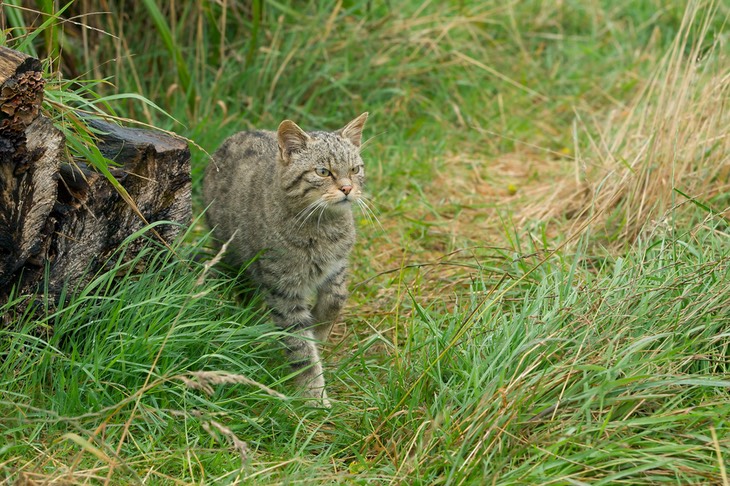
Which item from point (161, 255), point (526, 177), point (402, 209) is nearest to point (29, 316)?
point (161, 255)

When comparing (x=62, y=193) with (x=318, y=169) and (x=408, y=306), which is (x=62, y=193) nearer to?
(x=318, y=169)

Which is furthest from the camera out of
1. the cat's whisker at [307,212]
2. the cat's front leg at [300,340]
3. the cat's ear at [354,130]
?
the cat's ear at [354,130]

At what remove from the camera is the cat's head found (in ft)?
14.0

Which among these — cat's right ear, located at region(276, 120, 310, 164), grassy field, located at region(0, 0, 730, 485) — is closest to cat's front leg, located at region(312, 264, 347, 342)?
grassy field, located at region(0, 0, 730, 485)

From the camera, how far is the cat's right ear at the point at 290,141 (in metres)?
4.38

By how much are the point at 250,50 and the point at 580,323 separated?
343 cm

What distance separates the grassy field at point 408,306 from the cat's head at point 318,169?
20.8 inches

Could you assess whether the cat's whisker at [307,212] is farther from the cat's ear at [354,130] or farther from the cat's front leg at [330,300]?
the cat's ear at [354,130]

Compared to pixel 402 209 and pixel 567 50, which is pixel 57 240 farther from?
pixel 567 50

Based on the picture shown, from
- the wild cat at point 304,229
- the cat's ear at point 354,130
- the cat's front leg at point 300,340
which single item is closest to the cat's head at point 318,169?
the wild cat at point 304,229

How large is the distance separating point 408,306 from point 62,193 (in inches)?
66.7

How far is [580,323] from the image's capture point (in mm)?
3469

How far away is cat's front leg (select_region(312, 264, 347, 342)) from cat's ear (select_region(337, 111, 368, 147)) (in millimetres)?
681

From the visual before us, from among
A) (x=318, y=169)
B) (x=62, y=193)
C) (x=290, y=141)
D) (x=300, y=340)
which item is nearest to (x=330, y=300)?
(x=300, y=340)
